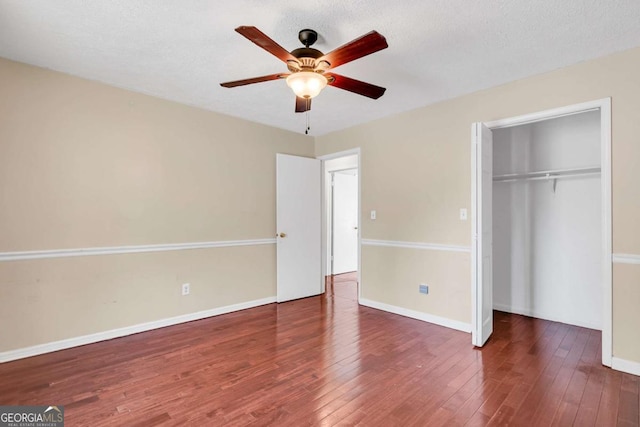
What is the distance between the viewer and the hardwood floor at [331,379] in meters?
1.87

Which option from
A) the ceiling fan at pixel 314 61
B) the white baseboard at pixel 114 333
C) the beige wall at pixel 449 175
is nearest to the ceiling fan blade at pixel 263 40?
the ceiling fan at pixel 314 61

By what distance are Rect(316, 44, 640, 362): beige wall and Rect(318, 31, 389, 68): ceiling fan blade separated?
135 centimetres

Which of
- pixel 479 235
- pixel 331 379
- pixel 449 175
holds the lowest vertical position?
pixel 331 379

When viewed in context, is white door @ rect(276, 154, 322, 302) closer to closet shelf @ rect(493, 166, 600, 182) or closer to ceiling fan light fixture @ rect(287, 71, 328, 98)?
ceiling fan light fixture @ rect(287, 71, 328, 98)

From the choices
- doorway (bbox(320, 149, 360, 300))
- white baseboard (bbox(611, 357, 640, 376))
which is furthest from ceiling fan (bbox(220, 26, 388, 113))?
doorway (bbox(320, 149, 360, 300))

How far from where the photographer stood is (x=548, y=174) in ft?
11.5

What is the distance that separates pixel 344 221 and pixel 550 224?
11.3 feet

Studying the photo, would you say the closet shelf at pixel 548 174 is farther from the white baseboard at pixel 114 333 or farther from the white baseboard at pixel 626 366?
the white baseboard at pixel 114 333

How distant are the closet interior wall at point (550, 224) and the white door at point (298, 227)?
2.42 meters

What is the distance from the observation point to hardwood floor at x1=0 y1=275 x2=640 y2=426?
187cm

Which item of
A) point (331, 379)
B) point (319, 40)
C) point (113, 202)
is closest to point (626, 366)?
point (331, 379)

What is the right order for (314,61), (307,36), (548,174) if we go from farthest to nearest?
(548,174) < (307,36) < (314,61)

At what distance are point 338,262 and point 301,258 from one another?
6.04 ft

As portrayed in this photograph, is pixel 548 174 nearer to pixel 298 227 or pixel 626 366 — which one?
pixel 626 366
